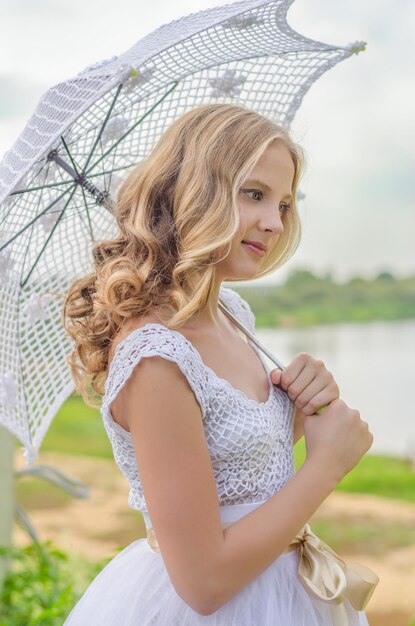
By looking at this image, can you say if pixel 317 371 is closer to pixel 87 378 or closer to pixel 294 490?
pixel 294 490

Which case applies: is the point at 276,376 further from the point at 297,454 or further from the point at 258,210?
the point at 297,454

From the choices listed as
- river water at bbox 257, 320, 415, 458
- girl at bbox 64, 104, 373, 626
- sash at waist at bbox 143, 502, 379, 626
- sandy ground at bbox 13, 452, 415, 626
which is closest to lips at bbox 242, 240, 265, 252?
girl at bbox 64, 104, 373, 626

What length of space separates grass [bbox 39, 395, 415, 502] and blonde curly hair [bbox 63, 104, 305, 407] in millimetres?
3799

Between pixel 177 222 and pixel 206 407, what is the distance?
10.1 inches

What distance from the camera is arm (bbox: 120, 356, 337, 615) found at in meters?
0.87

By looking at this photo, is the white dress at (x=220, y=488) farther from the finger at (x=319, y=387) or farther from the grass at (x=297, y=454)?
the grass at (x=297, y=454)

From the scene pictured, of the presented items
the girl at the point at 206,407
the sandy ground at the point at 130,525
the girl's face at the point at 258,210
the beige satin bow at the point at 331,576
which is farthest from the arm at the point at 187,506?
the sandy ground at the point at 130,525

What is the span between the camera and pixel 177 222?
3.38 ft

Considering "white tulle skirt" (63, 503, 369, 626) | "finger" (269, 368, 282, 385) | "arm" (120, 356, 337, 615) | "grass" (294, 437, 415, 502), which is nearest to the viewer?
"arm" (120, 356, 337, 615)

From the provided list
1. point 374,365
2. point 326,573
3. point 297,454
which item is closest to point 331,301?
point 374,365

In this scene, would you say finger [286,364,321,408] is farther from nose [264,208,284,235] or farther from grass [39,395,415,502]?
grass [39,395,415,502]

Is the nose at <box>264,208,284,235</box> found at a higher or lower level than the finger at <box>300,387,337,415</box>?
higher

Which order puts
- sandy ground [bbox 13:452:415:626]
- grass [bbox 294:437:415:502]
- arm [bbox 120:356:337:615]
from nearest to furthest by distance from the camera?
1. arm [bbox 120:356:337:615]
2. sandy ground [bbox 13:452:415:626]
3. grass [bbox 294:437:415:502]

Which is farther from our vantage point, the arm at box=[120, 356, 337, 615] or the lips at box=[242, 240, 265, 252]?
the lips at box=[242, 240, 265, 252]
